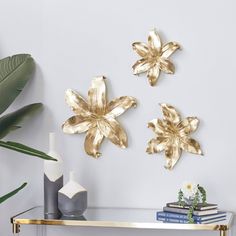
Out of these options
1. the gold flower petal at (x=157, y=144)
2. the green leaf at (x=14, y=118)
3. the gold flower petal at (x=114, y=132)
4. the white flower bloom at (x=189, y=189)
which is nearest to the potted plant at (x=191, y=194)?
the white flower bloom at (x=189, y=189)

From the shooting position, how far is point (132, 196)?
9.30ft

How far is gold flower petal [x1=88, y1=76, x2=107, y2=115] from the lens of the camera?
112 inches

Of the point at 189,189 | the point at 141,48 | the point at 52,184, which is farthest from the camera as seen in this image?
the point at 141,48

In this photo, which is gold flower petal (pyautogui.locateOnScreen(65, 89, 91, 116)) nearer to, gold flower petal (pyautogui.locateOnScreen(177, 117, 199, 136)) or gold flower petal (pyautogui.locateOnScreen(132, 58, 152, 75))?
gold flower petal (pyautogui.locateOnScreen(132, 58, 152, 75))

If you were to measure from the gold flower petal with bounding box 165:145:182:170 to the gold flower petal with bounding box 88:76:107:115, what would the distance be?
0.38 meters

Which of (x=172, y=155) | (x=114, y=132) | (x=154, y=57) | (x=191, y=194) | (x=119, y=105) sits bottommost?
(x=191, y=194)

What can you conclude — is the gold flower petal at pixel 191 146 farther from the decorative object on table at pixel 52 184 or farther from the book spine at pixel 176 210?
the decorative object on table at pixel 52 184

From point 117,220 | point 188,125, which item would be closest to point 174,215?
point 117,220

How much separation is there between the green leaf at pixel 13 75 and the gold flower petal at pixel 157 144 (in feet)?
2.27

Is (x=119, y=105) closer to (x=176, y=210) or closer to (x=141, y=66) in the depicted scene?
(x=141, y=66)

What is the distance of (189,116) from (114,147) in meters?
0.40

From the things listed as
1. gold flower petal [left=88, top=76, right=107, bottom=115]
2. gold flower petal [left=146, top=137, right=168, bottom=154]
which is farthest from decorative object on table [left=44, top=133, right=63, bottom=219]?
gold flower petal [left=146, top=137, right=168, bottom=154]

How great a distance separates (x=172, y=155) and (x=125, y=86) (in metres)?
0.41

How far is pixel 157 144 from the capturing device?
2793 millimetres
